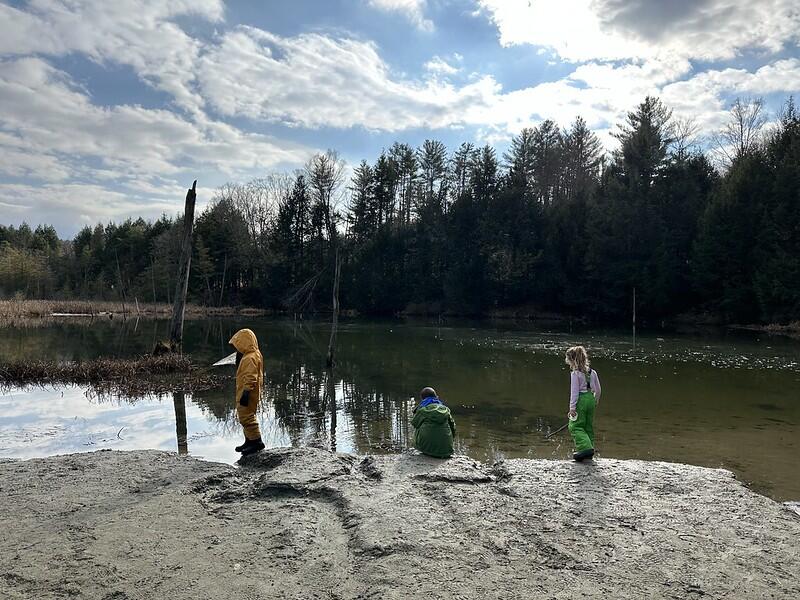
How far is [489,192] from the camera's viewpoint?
51.0 m

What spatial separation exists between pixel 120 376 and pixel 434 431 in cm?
1106

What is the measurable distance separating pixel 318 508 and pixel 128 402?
Answer: 9.06 m

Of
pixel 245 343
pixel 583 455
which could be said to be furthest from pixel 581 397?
pixel 245 343

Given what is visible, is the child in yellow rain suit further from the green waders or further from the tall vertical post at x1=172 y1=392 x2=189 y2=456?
the green waders

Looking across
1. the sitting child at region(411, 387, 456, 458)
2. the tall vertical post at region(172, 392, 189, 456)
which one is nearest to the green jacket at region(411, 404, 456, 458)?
the sitting child at region(411, 387, 456, 458)

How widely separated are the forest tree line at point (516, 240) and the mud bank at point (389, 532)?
34284 mm

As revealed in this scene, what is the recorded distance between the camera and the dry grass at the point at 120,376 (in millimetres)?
13765

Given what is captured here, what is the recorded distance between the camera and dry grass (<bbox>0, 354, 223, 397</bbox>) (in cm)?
1376

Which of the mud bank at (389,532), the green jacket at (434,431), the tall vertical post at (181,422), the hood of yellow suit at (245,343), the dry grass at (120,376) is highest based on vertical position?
the hood of yellow suit at (245,343)

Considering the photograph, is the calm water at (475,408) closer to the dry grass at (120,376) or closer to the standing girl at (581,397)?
the dry grass at (120,376)

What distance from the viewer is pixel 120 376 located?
48.5 feet

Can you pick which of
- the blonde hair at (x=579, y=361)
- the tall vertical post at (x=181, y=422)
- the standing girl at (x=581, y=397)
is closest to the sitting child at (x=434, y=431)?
the standing girl at (x=581, y=397)

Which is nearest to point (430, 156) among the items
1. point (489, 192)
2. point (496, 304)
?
point (489, 192)

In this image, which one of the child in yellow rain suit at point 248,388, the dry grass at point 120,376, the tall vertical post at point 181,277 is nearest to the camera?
the child in yellow rain suit at point 248,388
